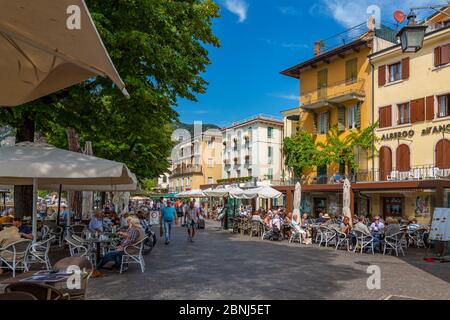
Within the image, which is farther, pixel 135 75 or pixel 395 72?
pixel 395 72

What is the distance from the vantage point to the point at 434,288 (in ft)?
28.7

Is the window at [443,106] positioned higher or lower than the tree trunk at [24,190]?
higher

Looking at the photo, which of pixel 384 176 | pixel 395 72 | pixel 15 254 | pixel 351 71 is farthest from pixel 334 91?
pixel 15 254

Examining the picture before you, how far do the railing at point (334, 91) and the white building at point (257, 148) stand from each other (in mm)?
18808

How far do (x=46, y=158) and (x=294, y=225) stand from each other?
12372 millimetres

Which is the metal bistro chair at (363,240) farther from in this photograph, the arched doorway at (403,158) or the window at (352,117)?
the window at (352,117)

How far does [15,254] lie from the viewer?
873 centimetres

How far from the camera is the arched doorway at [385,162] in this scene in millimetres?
29625

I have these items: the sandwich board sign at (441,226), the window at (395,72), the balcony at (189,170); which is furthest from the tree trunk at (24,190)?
the balcony at (189,170)

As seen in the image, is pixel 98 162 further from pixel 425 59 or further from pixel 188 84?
pixel 425 59

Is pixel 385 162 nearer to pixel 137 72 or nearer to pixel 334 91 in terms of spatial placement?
pixel 334 91

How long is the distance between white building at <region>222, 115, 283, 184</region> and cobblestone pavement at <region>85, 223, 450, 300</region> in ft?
137

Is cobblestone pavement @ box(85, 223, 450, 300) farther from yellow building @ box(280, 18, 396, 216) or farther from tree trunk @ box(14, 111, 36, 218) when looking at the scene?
yellow building @ box(280, 18, 396, 216)

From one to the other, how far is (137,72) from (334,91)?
25.9 m
